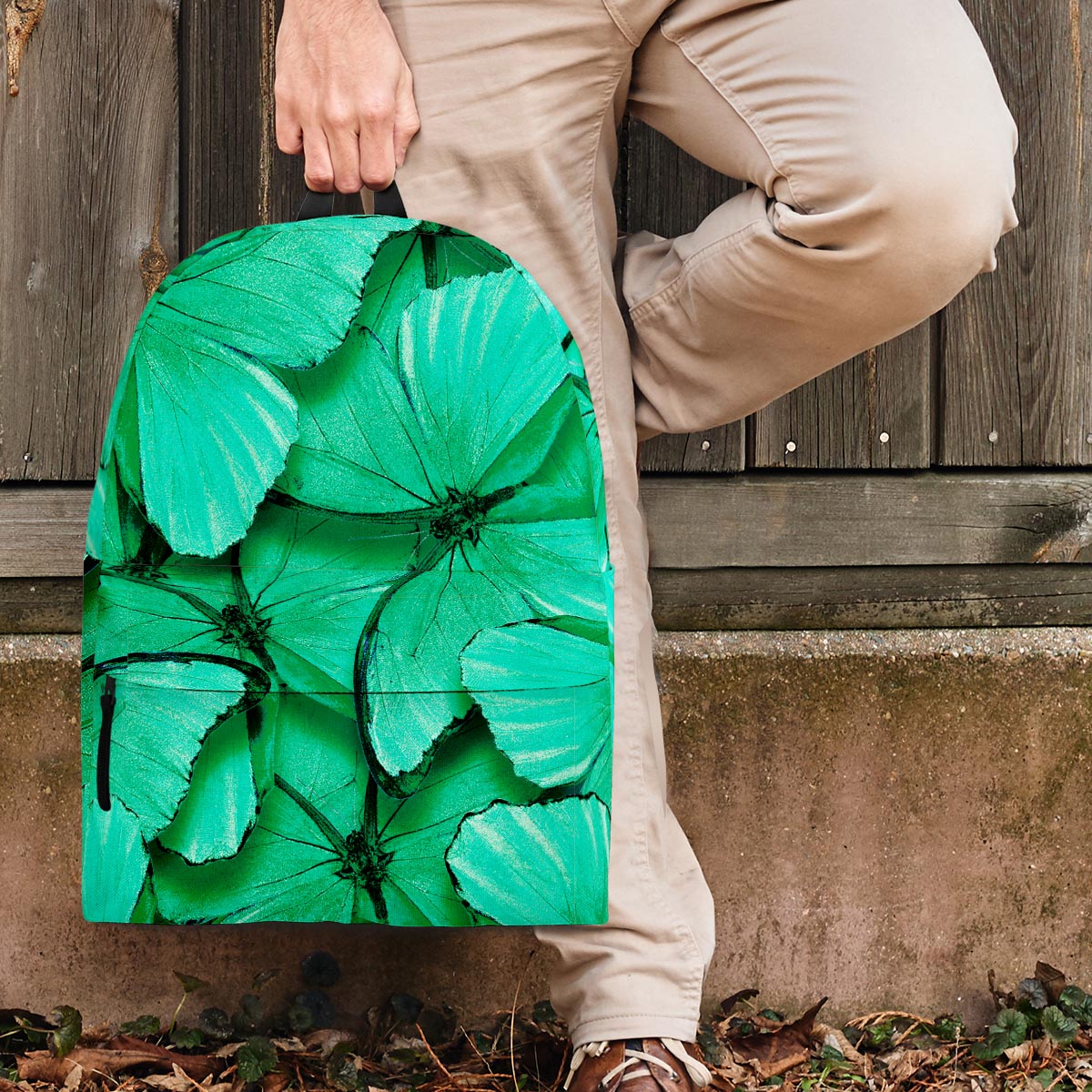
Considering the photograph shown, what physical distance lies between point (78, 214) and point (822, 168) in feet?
3.47

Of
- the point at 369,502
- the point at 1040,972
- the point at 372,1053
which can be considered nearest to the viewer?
the point at 369,502

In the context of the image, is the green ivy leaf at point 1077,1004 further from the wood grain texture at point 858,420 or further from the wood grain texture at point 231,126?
the wood grain texture at point 231,126

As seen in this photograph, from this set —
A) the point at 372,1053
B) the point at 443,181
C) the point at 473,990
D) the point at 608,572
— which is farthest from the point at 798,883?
the point at 443,181

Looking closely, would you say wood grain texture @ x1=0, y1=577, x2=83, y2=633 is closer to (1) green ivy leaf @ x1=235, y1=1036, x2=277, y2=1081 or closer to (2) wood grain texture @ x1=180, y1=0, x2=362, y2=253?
(2) wood grain texture @ x1=180, y1=0, x2=362, y2=253

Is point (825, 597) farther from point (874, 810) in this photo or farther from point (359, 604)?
point (359, 604)

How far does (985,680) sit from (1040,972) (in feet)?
1.37

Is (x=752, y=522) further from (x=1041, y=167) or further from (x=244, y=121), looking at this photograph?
(x=244, y=121)

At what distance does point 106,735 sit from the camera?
3.36ft

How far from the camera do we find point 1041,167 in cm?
155

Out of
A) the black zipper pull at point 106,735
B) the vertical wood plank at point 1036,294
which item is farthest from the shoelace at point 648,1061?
the vertical wood plank at point 1036,294

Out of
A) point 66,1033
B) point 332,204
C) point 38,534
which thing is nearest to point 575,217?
point 332,204

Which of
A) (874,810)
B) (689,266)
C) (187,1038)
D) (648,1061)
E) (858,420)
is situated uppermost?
(689,266)

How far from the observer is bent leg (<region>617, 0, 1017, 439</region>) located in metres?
0.98

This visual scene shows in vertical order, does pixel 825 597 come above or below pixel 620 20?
below
